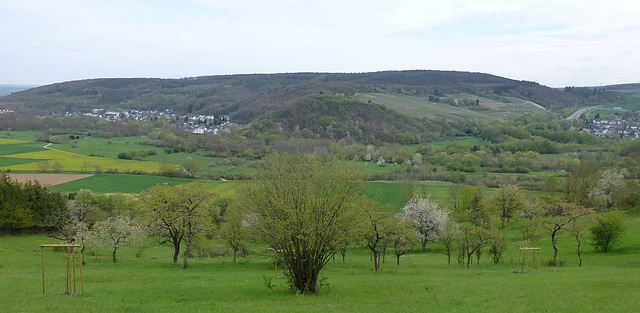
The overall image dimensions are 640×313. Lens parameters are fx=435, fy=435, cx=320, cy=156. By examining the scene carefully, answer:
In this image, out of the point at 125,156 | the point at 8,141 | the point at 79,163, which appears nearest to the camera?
the point at 79,163

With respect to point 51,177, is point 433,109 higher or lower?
higher

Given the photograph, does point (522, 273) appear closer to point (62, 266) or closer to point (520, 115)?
point (62, 266)

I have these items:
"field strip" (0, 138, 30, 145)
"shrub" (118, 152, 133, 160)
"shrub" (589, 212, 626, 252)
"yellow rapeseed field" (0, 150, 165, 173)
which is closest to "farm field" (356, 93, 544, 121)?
"shrub" (118, 152, 133, 160)

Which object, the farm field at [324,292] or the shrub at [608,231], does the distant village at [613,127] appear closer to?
the shrub at [608,231]

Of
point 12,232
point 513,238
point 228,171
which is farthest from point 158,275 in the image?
point 228,171

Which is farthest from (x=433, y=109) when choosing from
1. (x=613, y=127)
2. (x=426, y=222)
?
(x=426, y=222)

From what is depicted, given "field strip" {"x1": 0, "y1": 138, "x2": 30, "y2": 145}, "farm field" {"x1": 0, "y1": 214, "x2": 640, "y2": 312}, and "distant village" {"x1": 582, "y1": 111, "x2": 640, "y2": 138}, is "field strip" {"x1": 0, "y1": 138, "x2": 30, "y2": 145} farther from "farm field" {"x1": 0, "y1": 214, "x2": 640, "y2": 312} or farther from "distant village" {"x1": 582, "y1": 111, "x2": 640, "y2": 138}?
"distant village" {"x1": 582, "y1": 111, "x2": 640, "y2": 138}

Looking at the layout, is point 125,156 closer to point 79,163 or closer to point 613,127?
point 79,163

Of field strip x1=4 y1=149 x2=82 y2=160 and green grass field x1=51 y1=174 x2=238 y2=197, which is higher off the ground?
field strip x1=4 y1=149 x2=82 y2=160

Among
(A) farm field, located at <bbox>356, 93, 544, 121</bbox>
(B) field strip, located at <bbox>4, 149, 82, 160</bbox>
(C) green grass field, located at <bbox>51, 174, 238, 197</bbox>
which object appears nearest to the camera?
(C) green grass field, located at <bbox>51, 174, 238, 197</bbox>

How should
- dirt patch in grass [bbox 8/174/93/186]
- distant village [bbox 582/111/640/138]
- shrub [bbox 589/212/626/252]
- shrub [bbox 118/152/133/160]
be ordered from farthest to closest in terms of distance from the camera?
distant village [bbox 582/111/640/138], shrub [bbox 118/152/133/160], dirt patch in grass [bbox 8/174/93/186], shrub [bbox 589/212/626/252]

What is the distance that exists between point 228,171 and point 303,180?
76085 millimetres

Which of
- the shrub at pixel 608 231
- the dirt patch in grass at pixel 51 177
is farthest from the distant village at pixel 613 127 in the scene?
the dirt patch in grass at pixel 51 177

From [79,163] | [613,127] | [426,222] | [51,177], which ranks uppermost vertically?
[613,127]
